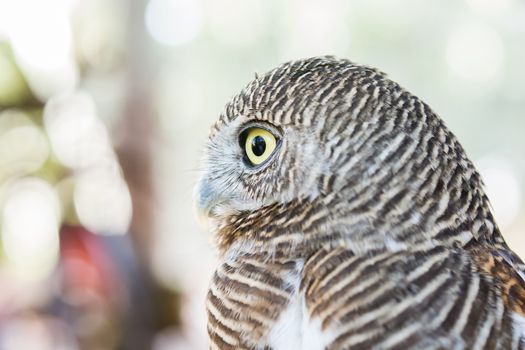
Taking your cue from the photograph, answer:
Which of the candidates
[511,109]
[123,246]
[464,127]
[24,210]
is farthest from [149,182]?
[511,109]

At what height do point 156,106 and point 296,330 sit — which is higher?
point 156,106

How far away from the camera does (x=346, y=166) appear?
1251 mm

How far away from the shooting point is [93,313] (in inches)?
171

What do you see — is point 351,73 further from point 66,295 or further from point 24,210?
point 24,210

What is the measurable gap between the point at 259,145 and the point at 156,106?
381 cm

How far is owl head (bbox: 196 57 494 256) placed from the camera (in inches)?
48.4

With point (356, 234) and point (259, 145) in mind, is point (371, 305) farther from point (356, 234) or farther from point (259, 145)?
point (259, 145)

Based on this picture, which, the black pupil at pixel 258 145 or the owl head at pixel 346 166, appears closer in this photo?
the owl head at pixel 346 166

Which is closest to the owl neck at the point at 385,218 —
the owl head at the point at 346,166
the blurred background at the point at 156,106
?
the owl head at the point at 346,166

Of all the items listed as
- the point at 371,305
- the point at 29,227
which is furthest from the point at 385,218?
the point at 29,227

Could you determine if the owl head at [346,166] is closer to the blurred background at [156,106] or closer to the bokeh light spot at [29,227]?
the blurred background at [156,106]

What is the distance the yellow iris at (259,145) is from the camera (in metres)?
1.36

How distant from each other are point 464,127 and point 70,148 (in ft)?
10.2

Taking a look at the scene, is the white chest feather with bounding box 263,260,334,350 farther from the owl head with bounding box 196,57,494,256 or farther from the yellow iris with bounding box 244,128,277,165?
the yellow iris with bounding box 244,128,277,165
